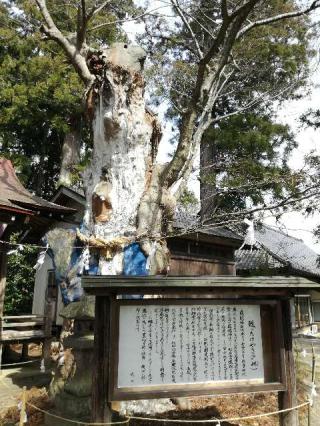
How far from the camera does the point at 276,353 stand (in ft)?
13.5

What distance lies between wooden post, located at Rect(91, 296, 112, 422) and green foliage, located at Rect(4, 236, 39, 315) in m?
14.2

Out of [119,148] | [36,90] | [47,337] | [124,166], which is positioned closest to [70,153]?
[36,90]

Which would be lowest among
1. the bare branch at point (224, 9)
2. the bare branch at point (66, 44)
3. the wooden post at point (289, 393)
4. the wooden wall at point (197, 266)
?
the wooden post at point (289, 393)

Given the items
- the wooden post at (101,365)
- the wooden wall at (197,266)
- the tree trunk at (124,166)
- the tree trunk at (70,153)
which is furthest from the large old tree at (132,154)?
the tree trunk at (70,153)

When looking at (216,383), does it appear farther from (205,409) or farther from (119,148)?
(119,148)

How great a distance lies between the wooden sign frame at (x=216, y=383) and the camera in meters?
3.66

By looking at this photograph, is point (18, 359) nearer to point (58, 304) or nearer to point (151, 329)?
point (58, 304)

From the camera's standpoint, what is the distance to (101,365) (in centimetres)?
379

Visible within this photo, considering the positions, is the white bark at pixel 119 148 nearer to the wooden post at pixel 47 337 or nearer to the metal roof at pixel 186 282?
the metal roof at pixel 186 282

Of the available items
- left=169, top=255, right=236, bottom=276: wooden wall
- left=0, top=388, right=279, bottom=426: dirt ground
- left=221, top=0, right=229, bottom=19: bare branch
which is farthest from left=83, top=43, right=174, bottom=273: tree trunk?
left=169, top=255, right=236, bottom=276: wooden wall

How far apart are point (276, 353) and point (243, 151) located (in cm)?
1136

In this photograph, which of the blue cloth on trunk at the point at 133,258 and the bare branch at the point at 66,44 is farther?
the bare branch at the point at 66,44

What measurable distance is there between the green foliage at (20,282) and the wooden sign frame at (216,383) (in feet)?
47.4

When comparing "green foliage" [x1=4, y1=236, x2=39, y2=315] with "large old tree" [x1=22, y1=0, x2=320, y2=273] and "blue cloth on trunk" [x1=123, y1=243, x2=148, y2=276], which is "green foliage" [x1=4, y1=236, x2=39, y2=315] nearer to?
"large old tree" [x1=22, y1=0, x2=320, y2=273]
